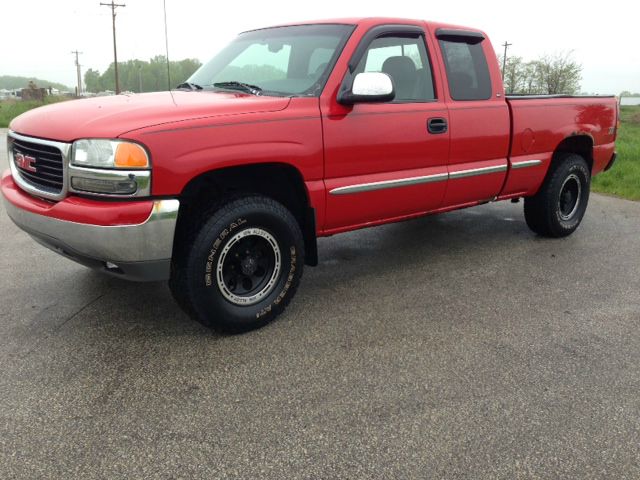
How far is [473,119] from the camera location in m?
4.38

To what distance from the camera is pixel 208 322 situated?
3.24 metres

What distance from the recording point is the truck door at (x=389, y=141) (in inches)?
142

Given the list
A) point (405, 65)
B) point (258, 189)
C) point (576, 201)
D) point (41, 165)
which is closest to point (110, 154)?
point (41, 165)

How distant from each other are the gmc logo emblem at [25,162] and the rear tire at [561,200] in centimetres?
430

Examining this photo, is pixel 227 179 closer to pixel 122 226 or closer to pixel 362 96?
pixel 122 226

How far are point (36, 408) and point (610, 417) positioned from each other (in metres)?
2.59

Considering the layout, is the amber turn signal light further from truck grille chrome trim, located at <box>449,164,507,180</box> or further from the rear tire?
the rear tire

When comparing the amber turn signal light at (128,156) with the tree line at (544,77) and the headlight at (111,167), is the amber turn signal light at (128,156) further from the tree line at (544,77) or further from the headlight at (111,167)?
the tree line at (544,77)

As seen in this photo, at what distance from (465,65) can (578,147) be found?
5.88 ft

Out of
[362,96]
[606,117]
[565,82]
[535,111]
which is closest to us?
[362,96]

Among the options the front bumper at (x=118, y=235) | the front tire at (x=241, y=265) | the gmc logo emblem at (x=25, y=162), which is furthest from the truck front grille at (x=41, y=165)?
the front tire at (x=241, y=265)

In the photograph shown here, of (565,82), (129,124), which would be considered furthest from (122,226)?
(565,82)

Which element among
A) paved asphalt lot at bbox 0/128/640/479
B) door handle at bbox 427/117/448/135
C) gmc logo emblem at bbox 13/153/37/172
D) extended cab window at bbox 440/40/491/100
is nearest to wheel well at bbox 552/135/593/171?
extended cab window at bbox 440/40/491/100

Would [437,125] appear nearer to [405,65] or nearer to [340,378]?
[405,65]
